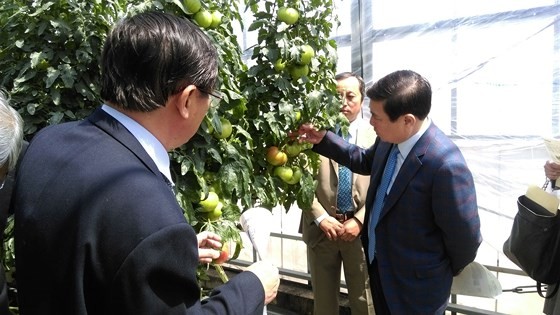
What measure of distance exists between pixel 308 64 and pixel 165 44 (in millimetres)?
1125

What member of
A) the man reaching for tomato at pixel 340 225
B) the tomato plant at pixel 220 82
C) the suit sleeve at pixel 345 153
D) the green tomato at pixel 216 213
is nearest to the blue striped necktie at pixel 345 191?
the man reaching for tomato at pixel 340 225

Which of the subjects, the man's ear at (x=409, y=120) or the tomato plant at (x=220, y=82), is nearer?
the tomato plant at (x=220, y=82)

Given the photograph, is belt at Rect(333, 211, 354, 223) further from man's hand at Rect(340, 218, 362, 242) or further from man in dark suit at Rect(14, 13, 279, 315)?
man in dark suit at Rect(14, 13, 279, 315)

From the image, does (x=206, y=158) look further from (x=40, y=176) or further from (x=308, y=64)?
(x=40, y=176)

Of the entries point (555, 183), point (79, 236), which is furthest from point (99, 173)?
point (555, 183)

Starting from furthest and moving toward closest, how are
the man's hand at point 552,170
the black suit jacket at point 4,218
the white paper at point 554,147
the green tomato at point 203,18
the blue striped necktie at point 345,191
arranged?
the blue striped necktie at point 345,191
the man's hand at point 552,170
the white paper at point 554,147
the green tomato at point 203,18
the black suit jacket at point 4,218

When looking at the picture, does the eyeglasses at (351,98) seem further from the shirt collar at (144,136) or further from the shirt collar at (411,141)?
the shirt collar at (144,136)

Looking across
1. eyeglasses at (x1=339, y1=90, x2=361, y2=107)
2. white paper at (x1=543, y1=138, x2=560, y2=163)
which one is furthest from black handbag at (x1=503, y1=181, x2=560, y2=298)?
eyeglasses at (x1=339, y1=90, x2=361, y2=107)

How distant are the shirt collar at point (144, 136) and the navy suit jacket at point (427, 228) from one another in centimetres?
123

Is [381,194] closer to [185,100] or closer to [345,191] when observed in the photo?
[345,191]

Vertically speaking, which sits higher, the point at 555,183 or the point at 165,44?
the point at 165,44

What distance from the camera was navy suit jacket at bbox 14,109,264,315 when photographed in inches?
30.9

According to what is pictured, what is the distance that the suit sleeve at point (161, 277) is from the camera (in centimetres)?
78

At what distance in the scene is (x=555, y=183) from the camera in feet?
7.32
